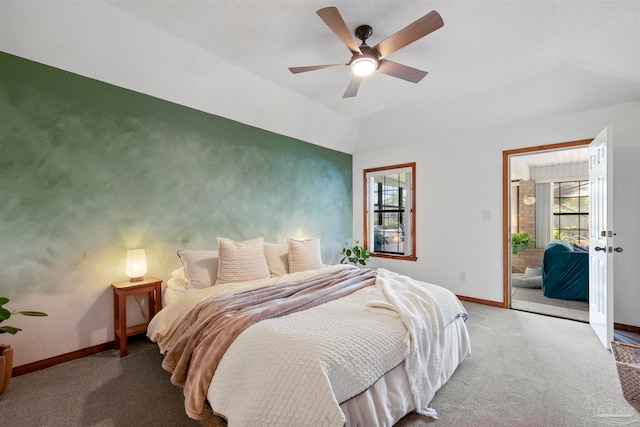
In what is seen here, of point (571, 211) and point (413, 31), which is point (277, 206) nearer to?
point (413, 31)

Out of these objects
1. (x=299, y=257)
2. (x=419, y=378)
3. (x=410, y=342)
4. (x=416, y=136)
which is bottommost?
(x=419, y=378)

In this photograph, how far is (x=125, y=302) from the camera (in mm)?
2617

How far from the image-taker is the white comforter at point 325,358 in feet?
4.23

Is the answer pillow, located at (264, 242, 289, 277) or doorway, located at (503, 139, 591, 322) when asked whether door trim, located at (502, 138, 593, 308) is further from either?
pillow, located at (264, 242, 289, 277)

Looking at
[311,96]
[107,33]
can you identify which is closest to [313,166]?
[311,96]

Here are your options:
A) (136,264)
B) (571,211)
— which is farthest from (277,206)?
(571,211)

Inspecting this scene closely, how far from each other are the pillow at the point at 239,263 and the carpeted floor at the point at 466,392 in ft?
2.96

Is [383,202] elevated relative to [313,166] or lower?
lower

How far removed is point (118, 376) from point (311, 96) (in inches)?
137

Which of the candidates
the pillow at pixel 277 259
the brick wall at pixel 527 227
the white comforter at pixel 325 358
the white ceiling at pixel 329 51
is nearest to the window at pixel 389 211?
the white ceiling at pixel 329 51

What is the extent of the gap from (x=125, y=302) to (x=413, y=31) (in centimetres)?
319

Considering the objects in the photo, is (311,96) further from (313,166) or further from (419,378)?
(419,378)

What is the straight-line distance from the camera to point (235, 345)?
158 centimetres

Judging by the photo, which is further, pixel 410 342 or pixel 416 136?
pixel 416 136
